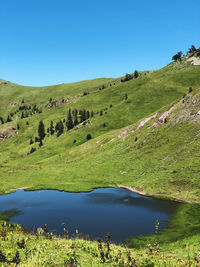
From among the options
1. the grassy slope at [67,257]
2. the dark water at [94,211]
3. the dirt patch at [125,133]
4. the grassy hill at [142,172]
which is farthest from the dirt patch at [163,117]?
the grassy slope at [67,257]

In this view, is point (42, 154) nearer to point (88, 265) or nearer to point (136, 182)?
point (136, 182)

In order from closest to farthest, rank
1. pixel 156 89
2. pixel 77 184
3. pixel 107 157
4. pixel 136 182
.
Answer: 1. pixel 136 182
2. pixel 77 184
3. pixel 107 157
4. pixel 156 89

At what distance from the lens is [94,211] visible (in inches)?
1679

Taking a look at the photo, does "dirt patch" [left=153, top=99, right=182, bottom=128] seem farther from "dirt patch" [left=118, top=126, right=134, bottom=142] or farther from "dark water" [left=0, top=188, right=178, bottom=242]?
"dark water" [left=0, top=188, right=178, bottom=242]

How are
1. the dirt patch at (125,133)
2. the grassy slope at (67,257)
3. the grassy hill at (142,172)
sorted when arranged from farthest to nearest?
the dirt patch at (125,133)
the grassy hill at (142,172)
the grassy slope at (67,257)

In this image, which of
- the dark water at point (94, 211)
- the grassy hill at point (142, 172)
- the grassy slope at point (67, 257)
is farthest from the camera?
the dark water at point (94, 211)

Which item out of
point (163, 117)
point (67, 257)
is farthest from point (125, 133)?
point (67, 257)

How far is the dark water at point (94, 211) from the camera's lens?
33.6 metres

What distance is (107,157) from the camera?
81.1m

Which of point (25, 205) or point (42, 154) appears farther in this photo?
point (42, 154)

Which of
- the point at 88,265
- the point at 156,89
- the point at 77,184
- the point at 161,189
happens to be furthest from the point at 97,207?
the point at 156,89

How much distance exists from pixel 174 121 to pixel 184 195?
3760 centimetres

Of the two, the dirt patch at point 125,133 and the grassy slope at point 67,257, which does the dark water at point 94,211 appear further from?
the dirt patch at point 125,133

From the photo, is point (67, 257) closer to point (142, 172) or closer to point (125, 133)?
point (142, 172)
